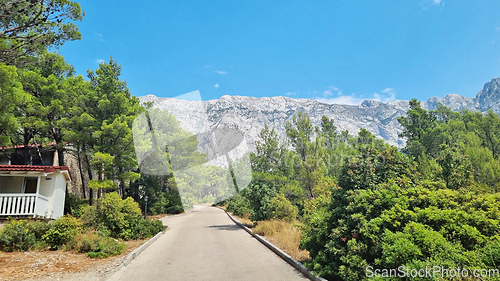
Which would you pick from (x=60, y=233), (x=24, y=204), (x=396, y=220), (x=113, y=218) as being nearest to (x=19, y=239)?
(x=60, y=233)

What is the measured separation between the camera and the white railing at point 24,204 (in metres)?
14.4

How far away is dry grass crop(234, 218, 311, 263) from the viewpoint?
377 inches

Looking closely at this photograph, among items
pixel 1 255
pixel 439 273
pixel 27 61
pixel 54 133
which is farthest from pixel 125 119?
pixel 439 273

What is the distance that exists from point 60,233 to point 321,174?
1556cm

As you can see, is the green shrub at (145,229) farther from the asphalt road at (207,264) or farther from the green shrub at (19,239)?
the green shrub at (19,239)

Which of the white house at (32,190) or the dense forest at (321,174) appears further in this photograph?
the white house at (32,190)

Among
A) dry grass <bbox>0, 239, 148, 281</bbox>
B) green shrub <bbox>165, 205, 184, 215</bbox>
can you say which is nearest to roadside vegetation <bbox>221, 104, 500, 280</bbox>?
dry grass <bbox>0, 239, 148, 281</bbox>

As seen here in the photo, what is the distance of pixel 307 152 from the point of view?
23109 mm

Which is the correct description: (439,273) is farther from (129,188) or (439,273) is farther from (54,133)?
(129,188)

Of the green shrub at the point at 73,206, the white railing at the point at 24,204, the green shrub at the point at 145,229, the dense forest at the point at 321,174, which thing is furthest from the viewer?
the green shrub at the point at 73,206

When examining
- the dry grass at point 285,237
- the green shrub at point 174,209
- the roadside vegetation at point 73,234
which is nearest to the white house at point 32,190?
the roadside vegetation at point 73,234

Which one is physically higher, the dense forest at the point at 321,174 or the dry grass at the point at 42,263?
the dense forest at the point at 321,174

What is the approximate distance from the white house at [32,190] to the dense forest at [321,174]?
2.08 m

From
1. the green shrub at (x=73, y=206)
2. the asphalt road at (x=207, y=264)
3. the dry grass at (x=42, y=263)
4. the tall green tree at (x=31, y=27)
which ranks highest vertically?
the tall green tree at (x=31, y=27)
